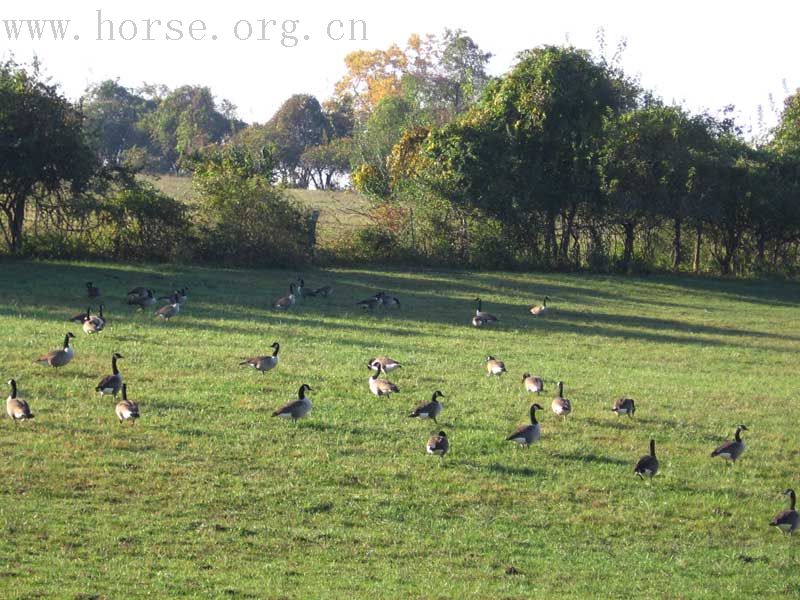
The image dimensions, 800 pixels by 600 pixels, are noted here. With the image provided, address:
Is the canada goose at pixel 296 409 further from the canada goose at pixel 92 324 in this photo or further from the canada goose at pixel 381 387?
the canada goose at pixel 92 324

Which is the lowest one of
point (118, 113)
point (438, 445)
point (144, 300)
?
point (438, 445)

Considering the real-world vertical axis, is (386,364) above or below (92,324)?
below

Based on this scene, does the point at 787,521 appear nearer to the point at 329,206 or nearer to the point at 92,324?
the point at 92,324

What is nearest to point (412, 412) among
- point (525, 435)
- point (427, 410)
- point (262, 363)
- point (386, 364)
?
point (427, 410)

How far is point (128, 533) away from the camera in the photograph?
10.6 meters

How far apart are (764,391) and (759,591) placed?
35.0 feet

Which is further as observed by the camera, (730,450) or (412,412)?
(412,412)

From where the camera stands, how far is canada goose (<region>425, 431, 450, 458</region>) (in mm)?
13641

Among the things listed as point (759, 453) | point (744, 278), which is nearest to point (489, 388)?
point (759, 453)

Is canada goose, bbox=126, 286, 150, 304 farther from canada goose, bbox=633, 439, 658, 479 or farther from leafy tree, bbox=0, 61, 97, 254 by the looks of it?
canada goose, bbox=633, 439, 658, 479

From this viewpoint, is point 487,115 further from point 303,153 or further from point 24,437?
point 303,153

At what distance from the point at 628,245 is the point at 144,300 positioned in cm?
2261

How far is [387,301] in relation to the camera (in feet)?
95.5

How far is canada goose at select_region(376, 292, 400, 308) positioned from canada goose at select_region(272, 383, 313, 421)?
1334 cm
